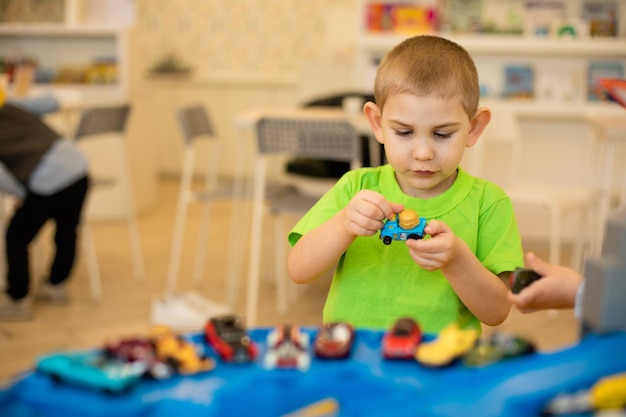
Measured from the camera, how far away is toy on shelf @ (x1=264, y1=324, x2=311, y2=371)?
2.62 ft

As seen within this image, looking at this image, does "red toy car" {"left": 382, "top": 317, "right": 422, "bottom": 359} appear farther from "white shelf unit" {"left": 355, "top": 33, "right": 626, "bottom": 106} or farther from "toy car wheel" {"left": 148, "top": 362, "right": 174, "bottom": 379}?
"white shelf unit" {"left": 355, "top": 33, "right": 626, "bottom": 106}

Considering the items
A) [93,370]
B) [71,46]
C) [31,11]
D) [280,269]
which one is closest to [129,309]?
[280,269]

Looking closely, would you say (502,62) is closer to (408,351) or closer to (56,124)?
(56,124)

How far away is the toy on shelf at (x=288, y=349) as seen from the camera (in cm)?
80

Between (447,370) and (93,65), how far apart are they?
220 inches

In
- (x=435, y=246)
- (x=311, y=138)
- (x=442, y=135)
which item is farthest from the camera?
(x=311, y=138)

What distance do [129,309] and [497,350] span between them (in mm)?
3210

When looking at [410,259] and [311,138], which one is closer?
[410,259]

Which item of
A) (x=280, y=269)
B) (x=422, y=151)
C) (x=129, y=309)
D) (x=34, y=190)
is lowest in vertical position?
(x=129, y=309)

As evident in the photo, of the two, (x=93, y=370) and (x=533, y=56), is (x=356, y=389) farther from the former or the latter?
(x=533, y=56)

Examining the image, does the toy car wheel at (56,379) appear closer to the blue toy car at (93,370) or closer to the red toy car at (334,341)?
the blue toy car at (93,370)

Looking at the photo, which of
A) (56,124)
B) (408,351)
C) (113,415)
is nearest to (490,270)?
(408,351)

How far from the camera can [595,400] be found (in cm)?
67

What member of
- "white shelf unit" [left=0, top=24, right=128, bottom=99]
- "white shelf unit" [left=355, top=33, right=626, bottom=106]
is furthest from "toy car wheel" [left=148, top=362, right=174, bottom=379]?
"white shelf unit" [left=0, top=24, right=128, bottom=99]
